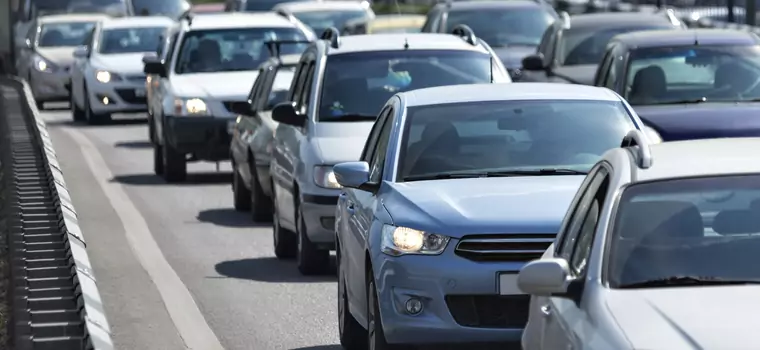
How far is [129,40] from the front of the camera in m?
34.1

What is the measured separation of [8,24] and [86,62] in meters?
16.6

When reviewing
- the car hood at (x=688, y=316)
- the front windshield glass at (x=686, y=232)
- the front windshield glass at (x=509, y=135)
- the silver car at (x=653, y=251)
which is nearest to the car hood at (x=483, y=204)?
the front windshield glass at (x=509, y=135)

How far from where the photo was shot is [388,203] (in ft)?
32.7

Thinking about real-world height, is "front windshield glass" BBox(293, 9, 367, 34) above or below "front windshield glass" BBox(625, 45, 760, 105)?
below

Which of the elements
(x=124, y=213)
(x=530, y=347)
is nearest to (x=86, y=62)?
(x=124, y=213)

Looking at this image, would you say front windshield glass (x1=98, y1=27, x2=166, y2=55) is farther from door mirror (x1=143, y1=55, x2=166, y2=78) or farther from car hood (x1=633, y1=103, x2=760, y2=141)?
car hood (x1=633, y1=103, x2=760, y2=141)

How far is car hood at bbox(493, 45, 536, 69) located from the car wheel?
12.4 meters

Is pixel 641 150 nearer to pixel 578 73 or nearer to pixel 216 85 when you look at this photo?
pixel 578 73

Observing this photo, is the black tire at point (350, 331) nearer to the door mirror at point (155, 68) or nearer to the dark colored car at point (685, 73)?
the dark colored car at point (685, 73)

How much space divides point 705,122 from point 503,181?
571 centimetres

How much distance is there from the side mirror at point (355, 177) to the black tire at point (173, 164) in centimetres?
1222

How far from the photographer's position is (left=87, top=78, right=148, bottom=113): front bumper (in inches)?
1275

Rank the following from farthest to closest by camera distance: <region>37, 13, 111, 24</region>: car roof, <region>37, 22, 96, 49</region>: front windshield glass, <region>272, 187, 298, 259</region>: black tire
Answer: <region>37, 13, 111, 24</region>: car roof < <region>37, 22, 96, 49</region>: front windshield glass < <region>272, 187, 298, 259</region>: black tire

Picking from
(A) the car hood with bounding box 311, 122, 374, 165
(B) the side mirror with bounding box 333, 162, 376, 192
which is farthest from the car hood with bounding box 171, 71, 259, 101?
(B) the side mirror with bounding box 333, 162, 376, 192
